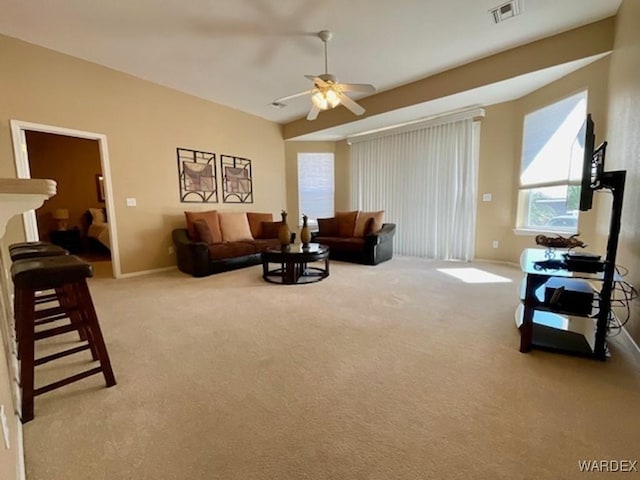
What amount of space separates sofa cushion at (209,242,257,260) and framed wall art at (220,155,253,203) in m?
1.36

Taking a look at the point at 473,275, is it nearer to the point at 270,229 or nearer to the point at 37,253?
the point at 270,229

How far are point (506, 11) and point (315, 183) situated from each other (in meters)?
4.61

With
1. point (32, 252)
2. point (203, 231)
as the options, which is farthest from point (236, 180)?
point (32, 252)

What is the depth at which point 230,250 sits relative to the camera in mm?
4445

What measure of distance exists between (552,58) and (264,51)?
3309 millimetres

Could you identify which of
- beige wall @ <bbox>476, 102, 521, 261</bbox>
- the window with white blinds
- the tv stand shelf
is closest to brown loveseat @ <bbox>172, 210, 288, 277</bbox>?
the window with white blinds

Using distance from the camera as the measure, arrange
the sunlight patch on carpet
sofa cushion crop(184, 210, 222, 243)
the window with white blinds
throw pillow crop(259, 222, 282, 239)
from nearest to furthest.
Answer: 1. the sunlight patch on carpet
2. sofa cushion crop(184, 210, 222, 243)
3. throw pillow crop(259, 222, 282, 239)
4. the window with white blinds

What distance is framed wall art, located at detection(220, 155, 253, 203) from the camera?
5539 millimetres

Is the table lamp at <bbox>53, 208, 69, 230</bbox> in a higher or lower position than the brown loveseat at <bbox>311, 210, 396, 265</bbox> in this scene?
higher

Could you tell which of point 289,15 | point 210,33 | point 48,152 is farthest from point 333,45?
point 48,152

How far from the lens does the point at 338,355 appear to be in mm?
1992

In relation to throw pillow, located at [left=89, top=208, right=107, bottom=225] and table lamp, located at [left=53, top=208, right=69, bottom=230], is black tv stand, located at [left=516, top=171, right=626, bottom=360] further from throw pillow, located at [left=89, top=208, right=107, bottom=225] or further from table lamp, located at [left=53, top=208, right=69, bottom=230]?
table lamp, located at [left=53, top=208, right=69, bottom=230]

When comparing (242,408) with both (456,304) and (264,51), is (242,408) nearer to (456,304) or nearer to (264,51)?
(456,304)

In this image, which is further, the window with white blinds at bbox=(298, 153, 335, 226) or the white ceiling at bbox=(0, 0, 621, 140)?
the window with white blinds at bbox=(298, 153, 335, 226)
